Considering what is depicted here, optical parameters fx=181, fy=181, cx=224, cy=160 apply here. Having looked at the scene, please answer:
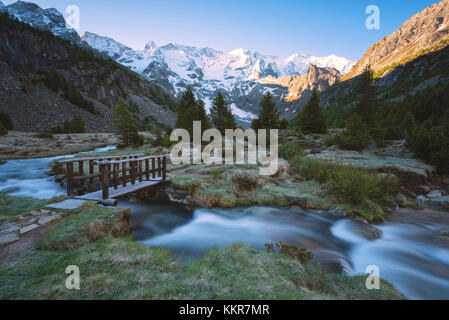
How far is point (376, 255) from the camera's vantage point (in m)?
5.07

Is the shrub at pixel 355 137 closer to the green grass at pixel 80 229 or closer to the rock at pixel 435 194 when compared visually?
the rock at pixel 435 194

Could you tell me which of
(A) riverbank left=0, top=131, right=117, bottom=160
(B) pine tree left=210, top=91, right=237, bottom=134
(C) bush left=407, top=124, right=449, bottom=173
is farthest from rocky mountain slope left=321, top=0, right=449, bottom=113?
(A) riverbank left=0, top=131, right=117, bottom=160

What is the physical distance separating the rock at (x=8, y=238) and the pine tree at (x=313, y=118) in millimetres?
29309

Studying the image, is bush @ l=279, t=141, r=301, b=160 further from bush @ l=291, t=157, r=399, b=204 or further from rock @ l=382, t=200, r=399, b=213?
rock @ l=382, t=200, r=399, b=213

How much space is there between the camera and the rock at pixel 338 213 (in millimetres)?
7074

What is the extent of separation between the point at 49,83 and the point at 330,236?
8403 cm

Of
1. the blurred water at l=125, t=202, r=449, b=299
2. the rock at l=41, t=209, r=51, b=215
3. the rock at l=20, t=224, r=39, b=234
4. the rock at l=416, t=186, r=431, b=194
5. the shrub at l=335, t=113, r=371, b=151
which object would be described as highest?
the shrub at l=335, t=113, r=371, b=151

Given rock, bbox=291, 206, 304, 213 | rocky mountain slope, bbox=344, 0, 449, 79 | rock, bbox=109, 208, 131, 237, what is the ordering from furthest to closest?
rocky mountain slope, bbox=344, 0, 449, 79
rock, bbox=291, 206, 304, 213
rock, bbox=109, 208, 131, 237

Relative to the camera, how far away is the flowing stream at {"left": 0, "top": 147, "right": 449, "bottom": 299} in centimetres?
443

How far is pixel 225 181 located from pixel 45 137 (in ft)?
108

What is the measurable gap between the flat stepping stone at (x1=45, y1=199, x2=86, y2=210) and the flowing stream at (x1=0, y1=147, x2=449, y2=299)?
1.88 metres
